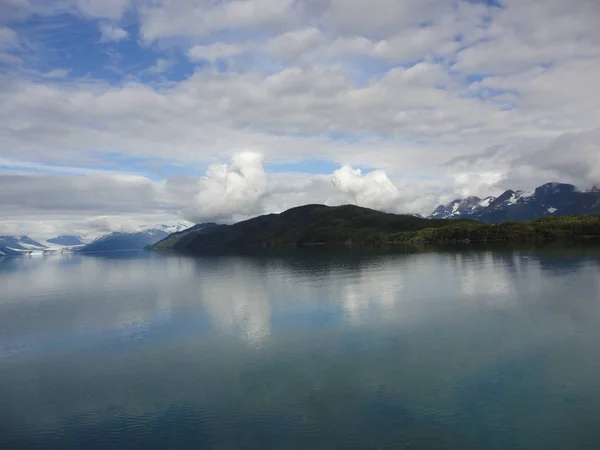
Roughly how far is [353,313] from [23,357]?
2205 inches

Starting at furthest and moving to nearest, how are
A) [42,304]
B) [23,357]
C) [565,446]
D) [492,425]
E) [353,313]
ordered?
[42,304], [353,313], [23,357], [492,425], [565,446]

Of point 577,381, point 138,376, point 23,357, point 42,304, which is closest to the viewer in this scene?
point 577,381

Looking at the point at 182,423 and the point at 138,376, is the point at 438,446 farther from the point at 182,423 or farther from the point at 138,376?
the point at 138,376

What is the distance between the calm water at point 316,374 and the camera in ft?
112

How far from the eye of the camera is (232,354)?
187 feet

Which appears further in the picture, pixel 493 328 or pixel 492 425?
pixel 493 328

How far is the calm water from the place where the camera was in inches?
1348

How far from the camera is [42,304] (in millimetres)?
118500

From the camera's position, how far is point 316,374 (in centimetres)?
4762

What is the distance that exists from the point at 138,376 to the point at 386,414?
31148 millimetres

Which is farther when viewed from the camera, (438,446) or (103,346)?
(103,346)

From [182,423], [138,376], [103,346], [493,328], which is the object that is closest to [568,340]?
[493,328]

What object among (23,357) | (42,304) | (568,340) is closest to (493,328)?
(568,340)

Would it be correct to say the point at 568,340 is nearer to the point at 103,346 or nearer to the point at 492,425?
the point at 492,425
